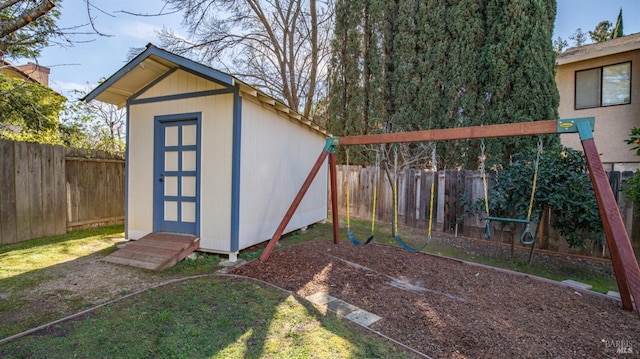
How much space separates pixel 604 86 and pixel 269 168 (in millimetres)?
9951

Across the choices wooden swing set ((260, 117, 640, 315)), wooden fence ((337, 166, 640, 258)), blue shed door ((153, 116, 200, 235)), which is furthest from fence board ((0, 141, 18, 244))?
wooden swing set ((260, 117, 640, 315))

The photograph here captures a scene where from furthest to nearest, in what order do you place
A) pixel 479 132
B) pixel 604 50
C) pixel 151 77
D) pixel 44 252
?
pixel 604 50 < pixel 151 77 < pixel 44 252 < pixel 479 132

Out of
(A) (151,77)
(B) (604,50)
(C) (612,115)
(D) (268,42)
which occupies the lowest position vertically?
(A) (151,77)

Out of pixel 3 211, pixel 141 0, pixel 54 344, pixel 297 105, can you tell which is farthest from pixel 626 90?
pixel 3 211

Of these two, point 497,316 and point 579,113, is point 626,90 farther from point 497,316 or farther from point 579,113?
point 497,316

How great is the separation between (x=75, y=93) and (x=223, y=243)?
6606mm

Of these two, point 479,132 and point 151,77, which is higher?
point 151,77

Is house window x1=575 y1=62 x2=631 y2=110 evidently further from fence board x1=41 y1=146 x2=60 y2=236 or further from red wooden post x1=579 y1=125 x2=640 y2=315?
fence board x1=41 y1=146 x2=60 y2=236

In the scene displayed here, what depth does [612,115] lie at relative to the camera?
332 inches

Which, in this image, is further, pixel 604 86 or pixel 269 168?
pixel 604 86

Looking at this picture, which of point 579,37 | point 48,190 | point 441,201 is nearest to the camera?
point 48,190

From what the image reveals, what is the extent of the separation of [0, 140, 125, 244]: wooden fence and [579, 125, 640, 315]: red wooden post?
801cm

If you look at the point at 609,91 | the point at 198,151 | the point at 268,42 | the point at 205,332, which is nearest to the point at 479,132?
the point at 205,332

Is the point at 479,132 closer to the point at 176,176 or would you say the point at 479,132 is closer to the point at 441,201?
the point at 441,201
